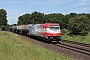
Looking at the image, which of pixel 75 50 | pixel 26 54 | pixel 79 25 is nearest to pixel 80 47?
pixel 75 50

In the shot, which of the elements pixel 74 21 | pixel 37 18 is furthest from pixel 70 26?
pixel 37 18

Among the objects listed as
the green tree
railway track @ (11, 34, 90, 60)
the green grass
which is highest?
the green tree

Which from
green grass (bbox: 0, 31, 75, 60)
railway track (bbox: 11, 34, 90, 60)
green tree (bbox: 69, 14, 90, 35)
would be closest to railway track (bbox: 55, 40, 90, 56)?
railway track (bbox: 11, 34, 90, 60)

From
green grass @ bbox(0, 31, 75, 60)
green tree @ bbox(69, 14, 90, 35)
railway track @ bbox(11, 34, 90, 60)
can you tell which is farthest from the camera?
green tree @ bbox(69, 14, 90, 35)

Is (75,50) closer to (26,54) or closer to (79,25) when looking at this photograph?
(26,54)

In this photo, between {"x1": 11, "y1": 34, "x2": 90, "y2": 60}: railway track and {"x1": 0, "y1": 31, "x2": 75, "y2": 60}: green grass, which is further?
{"x1": 11, "y1": 34, "x2": 90, "y2": 60}: railway track

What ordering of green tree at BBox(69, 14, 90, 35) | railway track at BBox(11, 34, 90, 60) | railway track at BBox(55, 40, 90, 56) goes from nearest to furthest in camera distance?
railway track at BBox(11, 34, 90, 60) < railway track at BBox(55, 40, 90, 56) < green tree at BBox(69, 14, 90, 35)

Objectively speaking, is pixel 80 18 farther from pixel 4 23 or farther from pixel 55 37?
pixel 4 23

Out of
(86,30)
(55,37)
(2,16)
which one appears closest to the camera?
(55,37)

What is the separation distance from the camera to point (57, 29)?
3262cm

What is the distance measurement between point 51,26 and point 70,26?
1757cm

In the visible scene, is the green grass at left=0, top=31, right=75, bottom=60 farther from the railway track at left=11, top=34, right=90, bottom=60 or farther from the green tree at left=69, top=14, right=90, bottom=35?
the green tree at left=69, top=14, right=90, bottom=35

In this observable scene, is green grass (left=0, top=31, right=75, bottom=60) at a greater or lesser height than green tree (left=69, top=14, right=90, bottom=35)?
lesser

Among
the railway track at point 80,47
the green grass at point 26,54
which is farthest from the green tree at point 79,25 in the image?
the green grass at point 26,54
